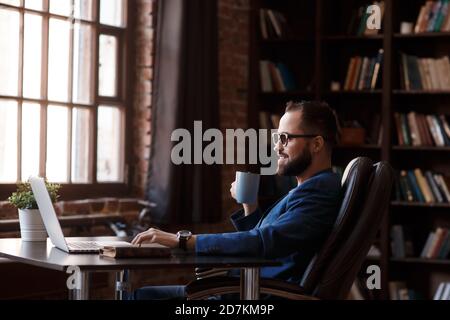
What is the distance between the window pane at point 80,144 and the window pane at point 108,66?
0.22 metres

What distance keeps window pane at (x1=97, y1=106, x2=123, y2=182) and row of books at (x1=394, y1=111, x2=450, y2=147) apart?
182cm

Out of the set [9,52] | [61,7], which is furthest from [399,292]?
[9,52]

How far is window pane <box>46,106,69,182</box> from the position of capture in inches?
183

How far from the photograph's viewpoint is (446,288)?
5477 millimetres

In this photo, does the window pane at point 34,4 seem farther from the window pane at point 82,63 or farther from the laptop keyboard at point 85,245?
the laptop keyboard at point 85,245

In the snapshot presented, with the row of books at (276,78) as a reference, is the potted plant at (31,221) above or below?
below

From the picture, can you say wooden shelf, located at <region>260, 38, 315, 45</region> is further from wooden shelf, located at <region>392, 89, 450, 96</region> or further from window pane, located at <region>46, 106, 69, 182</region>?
window pane, located at <region>46, 106, 69, 182</region>

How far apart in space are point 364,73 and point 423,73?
0.38 m

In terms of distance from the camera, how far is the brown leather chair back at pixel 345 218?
2707 mm

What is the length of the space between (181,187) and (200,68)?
731mm

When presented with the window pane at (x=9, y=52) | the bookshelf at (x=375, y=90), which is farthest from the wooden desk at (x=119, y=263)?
the bookshelf at (x=375, y=90)

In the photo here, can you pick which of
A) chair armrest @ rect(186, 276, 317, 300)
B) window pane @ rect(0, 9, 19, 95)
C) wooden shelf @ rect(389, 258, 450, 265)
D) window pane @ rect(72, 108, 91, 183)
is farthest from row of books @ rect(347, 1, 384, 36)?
chair armrest @ rect(186, 276, 317, 300)
